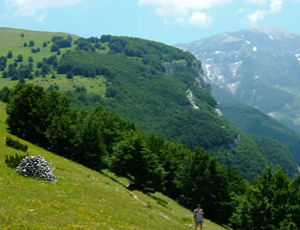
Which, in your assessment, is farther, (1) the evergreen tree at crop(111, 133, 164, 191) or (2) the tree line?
(1) the evergreen tree at crop(111, 133, 164, 191)

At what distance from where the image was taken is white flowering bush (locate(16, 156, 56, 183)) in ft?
116

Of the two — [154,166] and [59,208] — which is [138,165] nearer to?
[154,166]

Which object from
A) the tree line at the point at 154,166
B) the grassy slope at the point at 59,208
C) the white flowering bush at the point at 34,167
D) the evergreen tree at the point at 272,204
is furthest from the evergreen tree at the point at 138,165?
the white flowering bush at the point at 34,167

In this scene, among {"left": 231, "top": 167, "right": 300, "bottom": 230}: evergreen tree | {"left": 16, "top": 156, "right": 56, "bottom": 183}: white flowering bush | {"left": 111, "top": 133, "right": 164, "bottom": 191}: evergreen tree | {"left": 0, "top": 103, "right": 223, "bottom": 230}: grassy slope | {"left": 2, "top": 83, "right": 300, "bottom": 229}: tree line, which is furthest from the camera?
{"left": 111, "top": 133, "right": 164, "bottom": 191}: evergreen tree

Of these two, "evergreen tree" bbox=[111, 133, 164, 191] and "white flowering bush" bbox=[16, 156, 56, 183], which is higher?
"white flowering bush" bbox=[16, 156, 56, 183]

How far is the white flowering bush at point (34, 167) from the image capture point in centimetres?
3544

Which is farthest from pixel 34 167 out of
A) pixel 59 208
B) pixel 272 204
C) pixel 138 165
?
pixel 272 204

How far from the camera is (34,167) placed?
117 ft

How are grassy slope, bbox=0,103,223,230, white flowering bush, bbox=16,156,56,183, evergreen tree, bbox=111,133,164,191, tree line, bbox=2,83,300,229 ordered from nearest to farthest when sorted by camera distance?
grassy slope, bbox=0,103,223,230
white flowering bush, bbox=16,156,56,183
tree line, bbox=2,83,300,229
evergreen tree, bbox=111,133,164,191

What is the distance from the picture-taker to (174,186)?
91.4m

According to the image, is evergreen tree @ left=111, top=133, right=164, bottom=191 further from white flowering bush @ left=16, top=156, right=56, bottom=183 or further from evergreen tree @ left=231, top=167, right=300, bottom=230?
white flowering bush @ left=16, top=156, right=56, bottom=183

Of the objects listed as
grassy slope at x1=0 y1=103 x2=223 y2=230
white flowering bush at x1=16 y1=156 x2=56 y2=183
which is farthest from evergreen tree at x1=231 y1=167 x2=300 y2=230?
white flowering bush at x1=16 y1=156 x2=56 y2=183

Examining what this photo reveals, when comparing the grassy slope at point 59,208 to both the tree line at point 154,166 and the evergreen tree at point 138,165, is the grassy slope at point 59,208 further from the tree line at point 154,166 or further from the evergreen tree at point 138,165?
the tree line at point 154,166

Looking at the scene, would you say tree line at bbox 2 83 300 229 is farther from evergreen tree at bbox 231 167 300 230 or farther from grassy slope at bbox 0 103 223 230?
grassy slope at bbox 0 103 223 230
